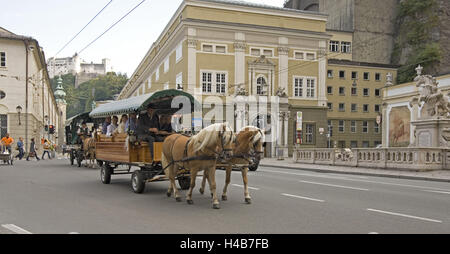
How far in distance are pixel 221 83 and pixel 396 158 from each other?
25.3 m

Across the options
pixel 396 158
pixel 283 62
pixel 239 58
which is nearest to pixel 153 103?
pixel 396 158

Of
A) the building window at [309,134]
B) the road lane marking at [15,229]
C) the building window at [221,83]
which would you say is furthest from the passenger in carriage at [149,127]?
the building window at [309,134]

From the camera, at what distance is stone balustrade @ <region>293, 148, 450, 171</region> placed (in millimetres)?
20797

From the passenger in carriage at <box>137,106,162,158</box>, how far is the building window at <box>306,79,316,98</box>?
39135 mm

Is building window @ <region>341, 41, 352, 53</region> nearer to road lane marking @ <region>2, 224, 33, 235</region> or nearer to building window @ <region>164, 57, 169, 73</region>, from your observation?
building window @ <region>164, 57, 169, 73</region>

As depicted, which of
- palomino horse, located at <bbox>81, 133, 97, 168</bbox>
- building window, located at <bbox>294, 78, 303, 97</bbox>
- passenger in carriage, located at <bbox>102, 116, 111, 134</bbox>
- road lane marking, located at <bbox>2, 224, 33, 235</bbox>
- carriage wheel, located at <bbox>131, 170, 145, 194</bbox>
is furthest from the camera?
building window, located at <bbox>294, 78, 303, 97</bbox>

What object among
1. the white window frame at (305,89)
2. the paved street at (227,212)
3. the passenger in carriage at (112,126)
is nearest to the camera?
the paved street at (227,212)

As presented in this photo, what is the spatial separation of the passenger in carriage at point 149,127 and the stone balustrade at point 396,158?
14436mm

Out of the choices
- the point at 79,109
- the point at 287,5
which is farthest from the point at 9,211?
the point at 79,109

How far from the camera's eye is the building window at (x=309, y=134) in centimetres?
4866

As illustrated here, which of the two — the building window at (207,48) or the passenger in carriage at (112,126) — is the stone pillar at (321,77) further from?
the passenger in carriage at (112,126)

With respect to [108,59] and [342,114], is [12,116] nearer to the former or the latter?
[342,114]

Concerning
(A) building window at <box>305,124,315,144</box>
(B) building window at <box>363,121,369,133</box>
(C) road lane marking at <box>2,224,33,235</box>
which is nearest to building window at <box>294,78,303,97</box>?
(A) building window at <box>305,124,315,144</box>

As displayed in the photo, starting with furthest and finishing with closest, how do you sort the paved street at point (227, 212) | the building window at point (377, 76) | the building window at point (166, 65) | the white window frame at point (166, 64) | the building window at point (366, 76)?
1. the building window at point (377, 76)
2. the building window at point (366, 76)
3. the building window at point (166, 65)
4. the white window frame at point (166, 64)
5. the paved street at point (227, 212)
